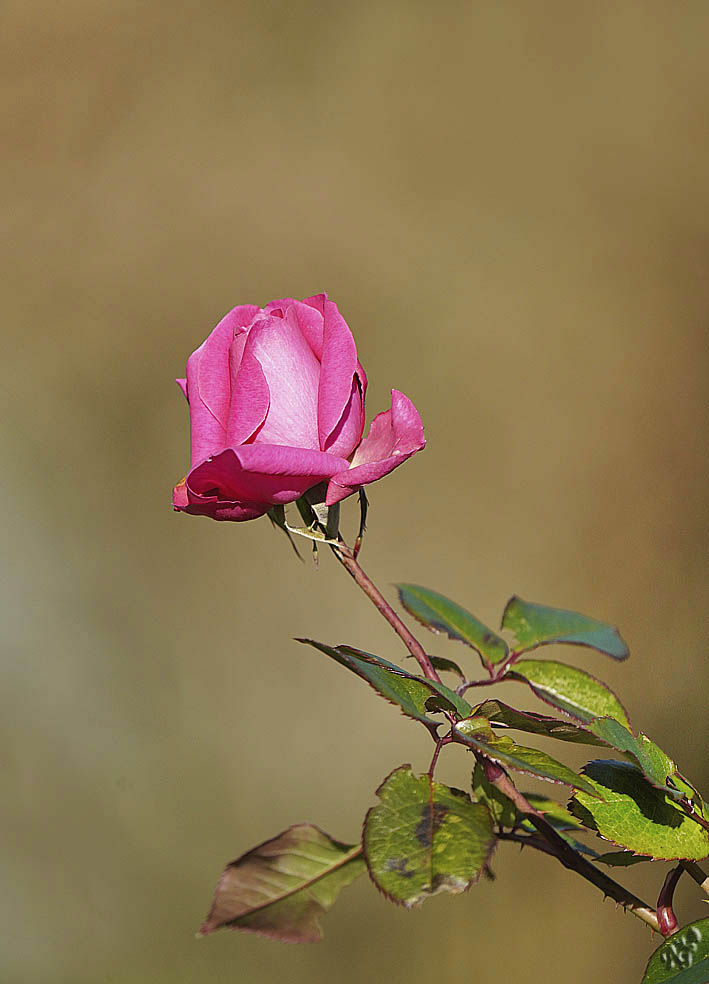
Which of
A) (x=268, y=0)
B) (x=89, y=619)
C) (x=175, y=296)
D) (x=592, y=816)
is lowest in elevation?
(x=89, y=619)

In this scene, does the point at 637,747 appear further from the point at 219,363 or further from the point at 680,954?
the point at 219,363

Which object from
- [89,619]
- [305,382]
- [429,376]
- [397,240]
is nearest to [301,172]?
[397,240]

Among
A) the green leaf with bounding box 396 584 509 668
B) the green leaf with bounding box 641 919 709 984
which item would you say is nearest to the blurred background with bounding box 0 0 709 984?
the green leaf with bounding box 396 584 509 668

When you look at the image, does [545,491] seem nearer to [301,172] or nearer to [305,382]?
[301,172]

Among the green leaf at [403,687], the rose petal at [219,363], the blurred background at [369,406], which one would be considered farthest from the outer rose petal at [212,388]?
the blurred background at [369,406]

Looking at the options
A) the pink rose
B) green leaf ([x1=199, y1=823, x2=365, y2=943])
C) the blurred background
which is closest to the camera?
green leaf ([x1=199, y1=823, x2=365, y2=943])

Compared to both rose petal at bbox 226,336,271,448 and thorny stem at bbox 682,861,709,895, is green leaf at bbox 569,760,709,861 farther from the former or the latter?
rose petal at bbox 226,336,271,448

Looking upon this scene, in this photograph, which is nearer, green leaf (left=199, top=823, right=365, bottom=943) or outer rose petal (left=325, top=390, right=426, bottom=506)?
green leaf (left=199, top=823, right=365, bottom=943)

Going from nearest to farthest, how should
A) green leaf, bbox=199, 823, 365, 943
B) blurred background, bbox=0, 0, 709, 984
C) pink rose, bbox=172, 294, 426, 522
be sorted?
green leaf, bbox=199, 823, 365, 943, pink rose, bbox=172, 294, 426, 522, blurred background, bbox=0, 0, 709, 984
